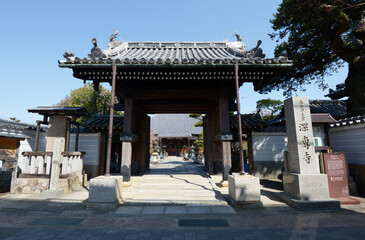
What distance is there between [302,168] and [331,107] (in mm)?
11514

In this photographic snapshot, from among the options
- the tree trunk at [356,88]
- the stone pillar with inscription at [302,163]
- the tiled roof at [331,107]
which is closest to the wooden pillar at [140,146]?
the stone pillar with inscription at [302,163]

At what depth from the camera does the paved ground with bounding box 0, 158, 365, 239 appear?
3.55 metres

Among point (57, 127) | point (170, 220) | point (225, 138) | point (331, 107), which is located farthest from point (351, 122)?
point (57, 127)

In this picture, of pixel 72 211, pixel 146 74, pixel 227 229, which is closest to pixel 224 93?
pixel 146 74

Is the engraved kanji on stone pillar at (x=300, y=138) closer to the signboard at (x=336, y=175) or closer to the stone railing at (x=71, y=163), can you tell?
the signboard at (x=336, y=175)

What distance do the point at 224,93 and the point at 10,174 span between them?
10.0 m

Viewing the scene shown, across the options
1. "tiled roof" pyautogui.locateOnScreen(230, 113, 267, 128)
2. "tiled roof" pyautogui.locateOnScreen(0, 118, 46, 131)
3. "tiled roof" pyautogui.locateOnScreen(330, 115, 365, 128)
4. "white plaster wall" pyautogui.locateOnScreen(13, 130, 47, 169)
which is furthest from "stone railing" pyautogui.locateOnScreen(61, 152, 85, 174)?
"tiled roof" pyautogui.locateOnScreen(330, 115, 365, 128)

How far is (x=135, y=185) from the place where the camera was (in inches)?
270

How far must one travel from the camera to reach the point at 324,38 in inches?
348

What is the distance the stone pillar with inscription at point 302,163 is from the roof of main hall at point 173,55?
1.97 meters

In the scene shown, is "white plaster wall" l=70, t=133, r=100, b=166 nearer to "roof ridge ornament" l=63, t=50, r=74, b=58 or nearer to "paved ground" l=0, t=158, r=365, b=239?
"paved ground" l=0, t=158, r=365, b=239

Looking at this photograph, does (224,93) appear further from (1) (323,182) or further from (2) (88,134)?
(2) (88,134)

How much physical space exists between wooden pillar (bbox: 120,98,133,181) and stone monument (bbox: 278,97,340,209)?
5.86 m

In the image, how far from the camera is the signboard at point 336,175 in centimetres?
578
